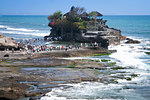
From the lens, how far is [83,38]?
6962 cm

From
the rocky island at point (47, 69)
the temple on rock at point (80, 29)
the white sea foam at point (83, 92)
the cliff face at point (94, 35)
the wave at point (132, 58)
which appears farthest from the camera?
the temple on rock at point (80, 29)

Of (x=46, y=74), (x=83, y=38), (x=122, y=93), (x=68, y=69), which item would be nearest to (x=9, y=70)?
(x=46, y=74)

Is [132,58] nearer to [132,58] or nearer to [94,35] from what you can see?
[132,58]

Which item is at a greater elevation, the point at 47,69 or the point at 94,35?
the point at 94,35

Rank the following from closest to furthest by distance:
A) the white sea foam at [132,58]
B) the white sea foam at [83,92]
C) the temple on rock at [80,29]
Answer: the white sea foam at [83,92], the white sea foam at [132,58], the temple on rock at [80,29]

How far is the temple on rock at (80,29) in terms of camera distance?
68.9 m

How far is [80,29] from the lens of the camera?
72.2 meters

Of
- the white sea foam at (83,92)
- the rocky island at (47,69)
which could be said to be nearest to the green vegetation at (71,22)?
the rocky island at (47,69)

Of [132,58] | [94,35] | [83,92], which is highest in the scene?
[94,35]

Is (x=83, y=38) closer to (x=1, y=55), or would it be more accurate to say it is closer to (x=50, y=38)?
(x=50, y=38)

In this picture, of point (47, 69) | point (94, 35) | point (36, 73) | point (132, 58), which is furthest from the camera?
point (94, 35)

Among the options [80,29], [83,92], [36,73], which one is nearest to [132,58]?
[36,73]

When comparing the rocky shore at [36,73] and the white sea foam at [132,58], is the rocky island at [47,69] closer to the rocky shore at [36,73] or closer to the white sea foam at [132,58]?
the rocky shore at [36,73]

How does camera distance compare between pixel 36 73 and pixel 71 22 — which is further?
pixel 71 22
